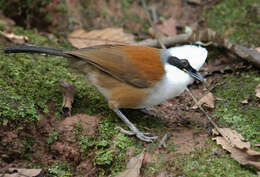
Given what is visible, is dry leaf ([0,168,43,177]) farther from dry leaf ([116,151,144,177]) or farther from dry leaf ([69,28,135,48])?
dry leaf ([69,28,135,48])

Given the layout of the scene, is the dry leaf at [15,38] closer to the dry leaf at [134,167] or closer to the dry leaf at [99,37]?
the dry leaf at [99,37]

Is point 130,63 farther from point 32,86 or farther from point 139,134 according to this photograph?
point 32,86

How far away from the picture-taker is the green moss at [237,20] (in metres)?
6.11

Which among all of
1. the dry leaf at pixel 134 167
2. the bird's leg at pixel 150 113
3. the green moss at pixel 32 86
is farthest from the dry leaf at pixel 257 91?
the green moss at pixel 32 86

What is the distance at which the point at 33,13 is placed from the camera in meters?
6.32

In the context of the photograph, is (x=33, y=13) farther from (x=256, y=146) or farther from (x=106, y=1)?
(x=256, y=146)

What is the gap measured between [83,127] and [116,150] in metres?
0.58

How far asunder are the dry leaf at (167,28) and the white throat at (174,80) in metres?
2.34

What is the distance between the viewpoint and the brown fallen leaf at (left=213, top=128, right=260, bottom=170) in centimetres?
347

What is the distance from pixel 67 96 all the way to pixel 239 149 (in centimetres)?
226

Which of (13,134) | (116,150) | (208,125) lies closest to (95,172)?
(116,150)

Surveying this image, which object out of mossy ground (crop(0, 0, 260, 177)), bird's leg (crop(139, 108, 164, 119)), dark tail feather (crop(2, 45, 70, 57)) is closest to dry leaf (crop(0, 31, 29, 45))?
mossy ground (crop(0, 0, 260, 177))

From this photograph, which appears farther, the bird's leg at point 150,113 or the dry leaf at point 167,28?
the dry leaf at point 167,28

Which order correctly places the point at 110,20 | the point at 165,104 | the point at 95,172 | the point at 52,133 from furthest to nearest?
the point at 110,20
the point at 165,104
the point at 52,133
the point at 95,172
